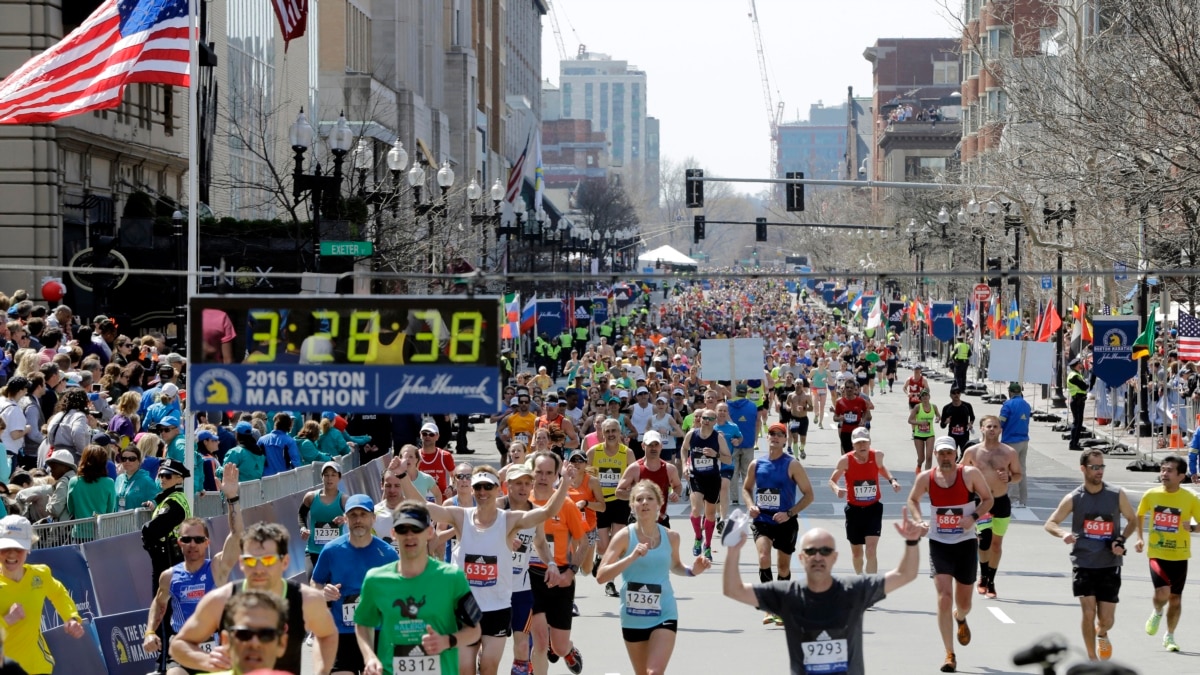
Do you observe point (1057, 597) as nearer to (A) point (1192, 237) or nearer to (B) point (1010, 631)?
(B) point (1010, 631)

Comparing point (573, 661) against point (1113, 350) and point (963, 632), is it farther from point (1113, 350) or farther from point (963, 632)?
point (1113, 350)

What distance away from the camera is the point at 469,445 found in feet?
114

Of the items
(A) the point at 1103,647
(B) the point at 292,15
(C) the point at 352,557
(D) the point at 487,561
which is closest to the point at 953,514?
(A) the point at 1103,647

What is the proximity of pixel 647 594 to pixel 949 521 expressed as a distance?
11.8ft

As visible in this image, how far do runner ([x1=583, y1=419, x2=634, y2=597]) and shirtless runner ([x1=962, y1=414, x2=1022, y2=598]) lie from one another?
343cm

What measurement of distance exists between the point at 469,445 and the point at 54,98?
19.8 m

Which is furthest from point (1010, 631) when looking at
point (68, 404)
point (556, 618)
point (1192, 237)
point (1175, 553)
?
point (1192, 237)

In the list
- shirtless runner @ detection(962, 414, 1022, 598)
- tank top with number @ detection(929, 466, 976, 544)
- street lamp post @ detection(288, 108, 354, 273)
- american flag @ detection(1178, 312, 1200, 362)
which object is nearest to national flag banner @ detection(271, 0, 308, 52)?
street lamp post @ detection(288, 108, 354, 273)

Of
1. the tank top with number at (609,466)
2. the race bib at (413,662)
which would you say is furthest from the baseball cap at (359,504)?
the tank top with number at (609,466)

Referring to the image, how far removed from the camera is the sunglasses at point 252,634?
6.33 m

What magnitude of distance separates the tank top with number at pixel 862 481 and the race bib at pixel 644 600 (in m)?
5.42

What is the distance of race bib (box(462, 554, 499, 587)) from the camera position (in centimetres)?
1109

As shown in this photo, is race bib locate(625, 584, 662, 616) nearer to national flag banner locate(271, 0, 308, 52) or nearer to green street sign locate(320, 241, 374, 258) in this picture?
green street sign locate(320, 241, 374, 258)

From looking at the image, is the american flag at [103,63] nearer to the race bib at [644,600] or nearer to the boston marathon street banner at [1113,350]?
the race bib at [644,600]
